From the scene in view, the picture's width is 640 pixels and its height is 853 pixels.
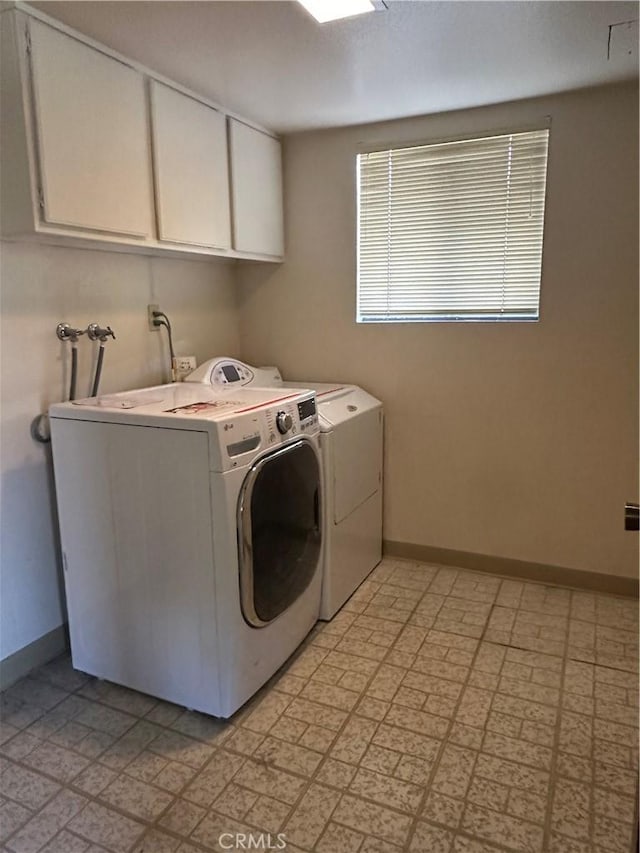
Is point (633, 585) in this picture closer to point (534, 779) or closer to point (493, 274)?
point (534, 779)

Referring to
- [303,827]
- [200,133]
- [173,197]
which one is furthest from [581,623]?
[200,133]

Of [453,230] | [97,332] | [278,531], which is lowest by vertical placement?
[278,531]

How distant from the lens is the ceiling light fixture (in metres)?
1.66

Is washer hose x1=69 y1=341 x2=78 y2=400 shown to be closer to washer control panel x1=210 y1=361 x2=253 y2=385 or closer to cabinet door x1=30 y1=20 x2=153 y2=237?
cabinet door x1=30 y1=20 x2=153 y2=237

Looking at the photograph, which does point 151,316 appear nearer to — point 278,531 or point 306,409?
point 306,409

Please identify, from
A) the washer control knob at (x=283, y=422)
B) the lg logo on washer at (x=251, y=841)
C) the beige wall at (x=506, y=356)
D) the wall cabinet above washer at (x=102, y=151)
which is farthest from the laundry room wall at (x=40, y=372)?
the lg logo on washer at (x=251, y=841)

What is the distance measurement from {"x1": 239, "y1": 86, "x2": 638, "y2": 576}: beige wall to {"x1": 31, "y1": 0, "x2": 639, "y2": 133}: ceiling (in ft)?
0.98

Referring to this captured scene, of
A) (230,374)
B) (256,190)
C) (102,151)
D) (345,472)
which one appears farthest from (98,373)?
(256,190)

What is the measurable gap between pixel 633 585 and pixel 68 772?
2437 mm

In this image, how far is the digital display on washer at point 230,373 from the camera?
109 inches

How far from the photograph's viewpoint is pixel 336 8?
1689 millimetres

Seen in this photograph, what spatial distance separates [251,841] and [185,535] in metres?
0.84

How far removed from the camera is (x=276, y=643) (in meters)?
2.07

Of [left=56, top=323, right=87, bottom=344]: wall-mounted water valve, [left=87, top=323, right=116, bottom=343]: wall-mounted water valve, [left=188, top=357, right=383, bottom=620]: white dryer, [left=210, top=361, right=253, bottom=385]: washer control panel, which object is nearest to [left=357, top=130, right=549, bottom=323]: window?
[left=188, top=357, right=383, bottom=620]: white dryer
